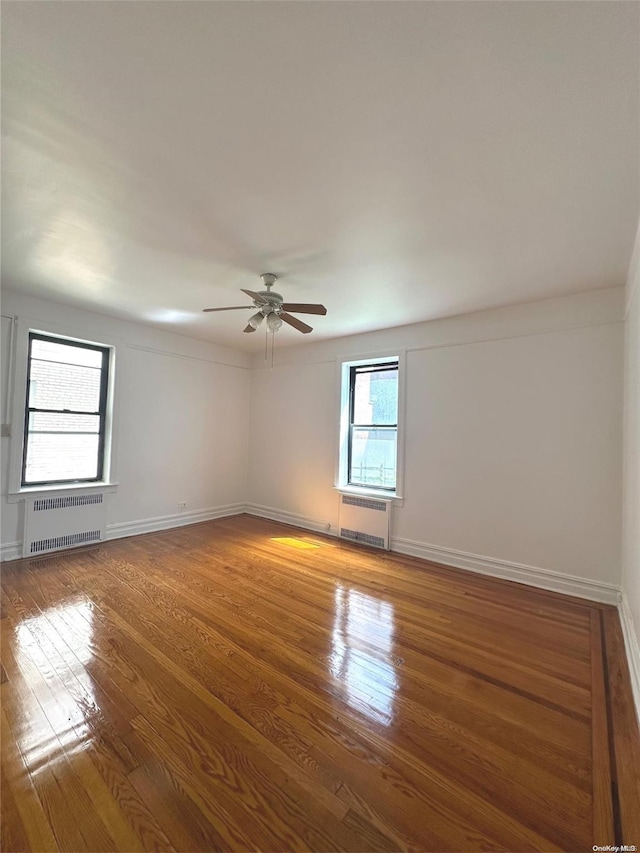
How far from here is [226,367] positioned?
18.6 ft

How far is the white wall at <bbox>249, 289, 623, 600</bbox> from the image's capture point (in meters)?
Answer: 3.05

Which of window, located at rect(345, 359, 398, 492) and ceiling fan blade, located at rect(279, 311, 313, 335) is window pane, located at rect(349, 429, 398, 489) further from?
ceiling fan blade, located at rect(279, 311, 313, 335)

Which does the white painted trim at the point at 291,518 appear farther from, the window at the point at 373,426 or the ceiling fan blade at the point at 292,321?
the ceiling fan blade at the point at 292,321

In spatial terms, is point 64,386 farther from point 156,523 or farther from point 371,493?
point 371,493

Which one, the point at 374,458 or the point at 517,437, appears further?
the point at 374,458

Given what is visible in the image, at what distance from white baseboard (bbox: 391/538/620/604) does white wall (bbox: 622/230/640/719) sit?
270 millimetres

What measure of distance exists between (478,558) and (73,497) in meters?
4.58

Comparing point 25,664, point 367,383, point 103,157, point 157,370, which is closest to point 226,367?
point 157,370

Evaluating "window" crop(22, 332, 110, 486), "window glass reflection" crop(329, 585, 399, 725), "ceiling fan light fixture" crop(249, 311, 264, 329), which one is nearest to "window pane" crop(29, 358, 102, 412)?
"window" crop(22, 332, 110, 486)

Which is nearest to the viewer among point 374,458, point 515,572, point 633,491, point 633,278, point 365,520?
point 633,491

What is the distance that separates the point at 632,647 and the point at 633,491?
3.19 feet

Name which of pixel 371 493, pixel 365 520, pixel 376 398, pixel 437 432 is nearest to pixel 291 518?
pixel 365 520

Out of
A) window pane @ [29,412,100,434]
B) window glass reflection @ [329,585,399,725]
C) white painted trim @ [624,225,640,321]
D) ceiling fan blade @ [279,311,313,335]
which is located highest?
white painted trim @ [624,225,640,321]

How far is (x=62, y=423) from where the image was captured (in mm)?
4070
